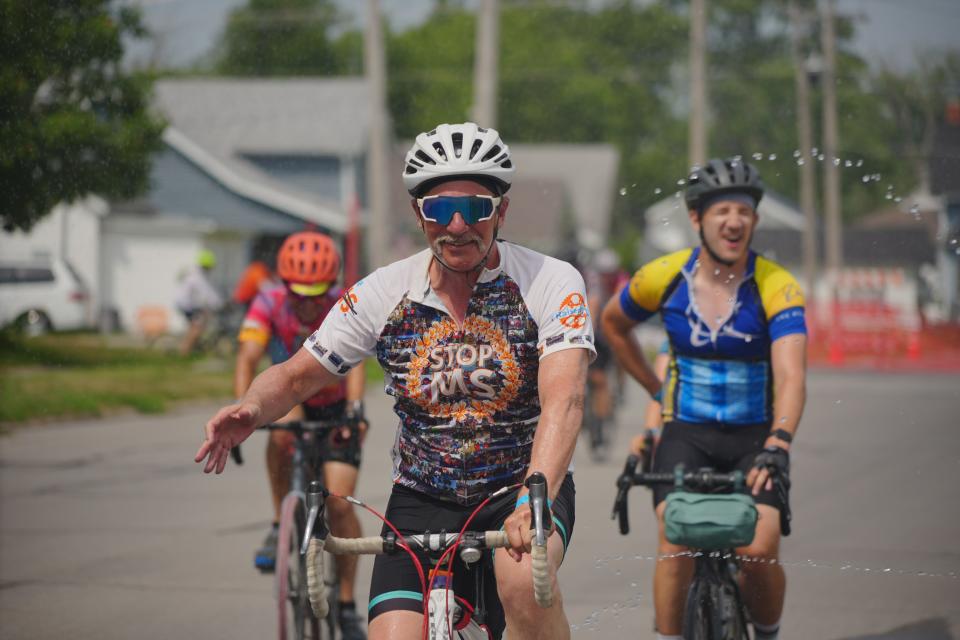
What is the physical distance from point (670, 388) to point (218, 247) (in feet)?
116

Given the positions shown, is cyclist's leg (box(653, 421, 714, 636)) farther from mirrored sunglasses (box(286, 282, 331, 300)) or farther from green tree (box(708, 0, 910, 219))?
green tree (box(708, 0, 910, 219))

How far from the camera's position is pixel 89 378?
→ 20.2 meters

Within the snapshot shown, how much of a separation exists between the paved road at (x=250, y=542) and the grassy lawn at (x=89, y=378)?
100 cm

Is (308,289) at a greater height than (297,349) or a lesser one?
greater

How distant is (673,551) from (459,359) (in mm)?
1739

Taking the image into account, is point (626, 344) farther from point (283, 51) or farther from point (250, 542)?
point (283, 51)

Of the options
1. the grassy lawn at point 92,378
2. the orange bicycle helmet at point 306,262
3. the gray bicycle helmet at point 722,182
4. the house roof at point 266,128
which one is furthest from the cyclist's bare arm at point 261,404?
the house roof at point 266,128

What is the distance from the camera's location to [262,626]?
6832 mm

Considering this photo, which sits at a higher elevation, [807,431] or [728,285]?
[728,285]

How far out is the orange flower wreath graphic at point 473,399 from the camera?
154 inches

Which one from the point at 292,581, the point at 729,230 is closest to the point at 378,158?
the point at 292,581

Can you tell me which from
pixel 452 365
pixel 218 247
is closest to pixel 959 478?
pixel 452 365

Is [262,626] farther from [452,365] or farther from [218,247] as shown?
[218,247]

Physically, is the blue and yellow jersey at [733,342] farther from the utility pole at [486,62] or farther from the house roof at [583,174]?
the house roof at [583,174]
